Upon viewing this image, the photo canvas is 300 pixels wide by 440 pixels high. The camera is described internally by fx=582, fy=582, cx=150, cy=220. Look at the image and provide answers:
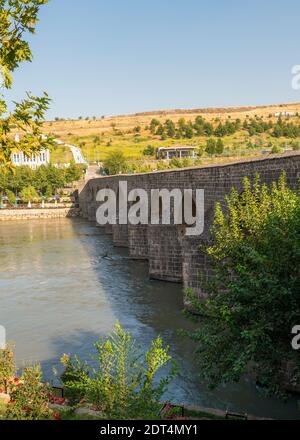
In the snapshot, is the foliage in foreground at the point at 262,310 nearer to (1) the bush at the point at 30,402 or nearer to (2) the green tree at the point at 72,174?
(1) the bush at the point at 30,402

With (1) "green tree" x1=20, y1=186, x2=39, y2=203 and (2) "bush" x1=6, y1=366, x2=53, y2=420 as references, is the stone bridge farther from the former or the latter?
(1) "green tree" x1=20, y1=186, x2=39, y2=203

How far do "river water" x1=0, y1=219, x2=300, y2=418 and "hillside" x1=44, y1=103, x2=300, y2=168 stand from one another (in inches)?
1013

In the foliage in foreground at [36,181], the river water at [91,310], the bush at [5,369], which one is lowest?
the river water at [91,310]

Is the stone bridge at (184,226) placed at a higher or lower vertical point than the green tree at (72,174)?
lower

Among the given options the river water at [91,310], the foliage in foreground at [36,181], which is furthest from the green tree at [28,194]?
the river water at [91,310]

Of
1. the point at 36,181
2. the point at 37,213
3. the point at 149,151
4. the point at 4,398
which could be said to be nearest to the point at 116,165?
the point at 36,181

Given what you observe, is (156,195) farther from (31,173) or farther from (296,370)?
(31,173)

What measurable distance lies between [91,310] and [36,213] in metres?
47.2

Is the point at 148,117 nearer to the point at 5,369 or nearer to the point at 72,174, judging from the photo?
the point at 72,174

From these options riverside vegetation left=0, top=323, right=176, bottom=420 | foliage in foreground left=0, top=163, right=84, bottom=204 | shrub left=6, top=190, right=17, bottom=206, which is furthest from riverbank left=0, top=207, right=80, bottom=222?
riverside vegetation left=0, top=323, right=176, bottom=420

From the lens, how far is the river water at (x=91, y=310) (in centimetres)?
1338

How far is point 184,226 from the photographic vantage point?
23.6 m

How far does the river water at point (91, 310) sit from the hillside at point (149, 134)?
25.7m
